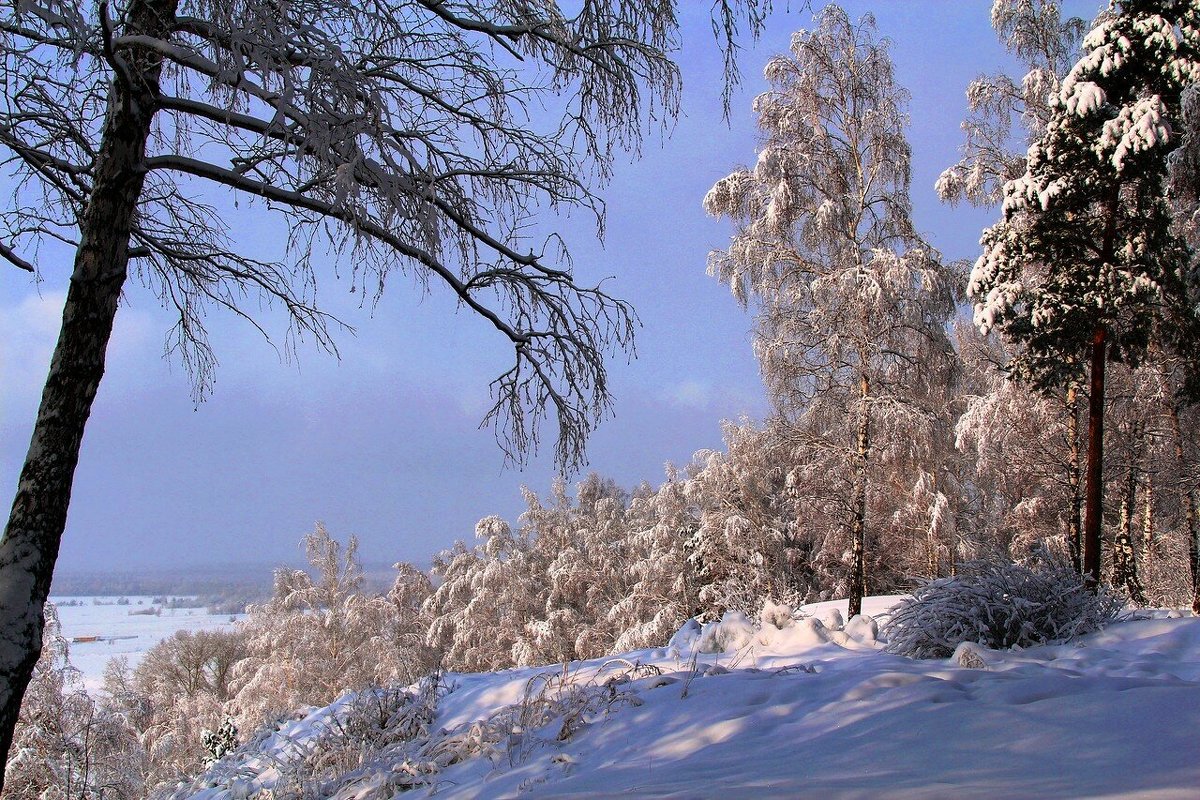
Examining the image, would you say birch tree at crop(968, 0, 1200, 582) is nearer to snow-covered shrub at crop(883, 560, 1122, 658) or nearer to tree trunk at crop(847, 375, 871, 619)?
tree trunk at crop(847, 375, 871, 619)

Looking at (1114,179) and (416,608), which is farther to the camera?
(416,608)

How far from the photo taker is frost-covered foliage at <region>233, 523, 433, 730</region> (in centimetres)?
2178

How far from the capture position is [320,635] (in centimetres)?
2319

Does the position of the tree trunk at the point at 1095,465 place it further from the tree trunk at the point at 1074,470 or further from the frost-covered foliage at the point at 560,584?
the frost-covered foliage at the point at 560,584

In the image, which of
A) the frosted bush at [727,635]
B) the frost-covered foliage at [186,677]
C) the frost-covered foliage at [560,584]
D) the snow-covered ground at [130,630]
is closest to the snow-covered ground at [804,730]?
the frosted bush at [727,635]

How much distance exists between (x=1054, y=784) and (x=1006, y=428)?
48.2 feet

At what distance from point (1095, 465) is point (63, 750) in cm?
1260

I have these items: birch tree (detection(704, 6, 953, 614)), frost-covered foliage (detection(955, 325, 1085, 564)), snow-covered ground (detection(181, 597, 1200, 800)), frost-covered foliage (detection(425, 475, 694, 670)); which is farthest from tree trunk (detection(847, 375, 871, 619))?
frost-covered foliage (detection(425, 475, 694, 670))

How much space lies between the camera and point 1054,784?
2096 mm

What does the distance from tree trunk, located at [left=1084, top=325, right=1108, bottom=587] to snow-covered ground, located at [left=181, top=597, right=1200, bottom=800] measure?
455cm

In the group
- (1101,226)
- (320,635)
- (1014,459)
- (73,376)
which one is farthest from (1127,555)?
(320,635)

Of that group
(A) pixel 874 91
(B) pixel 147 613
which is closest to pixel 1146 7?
(A) pixel 874 91

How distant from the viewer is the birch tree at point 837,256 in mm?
11930

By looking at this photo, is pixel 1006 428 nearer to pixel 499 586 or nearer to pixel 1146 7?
pixel 1146 7
